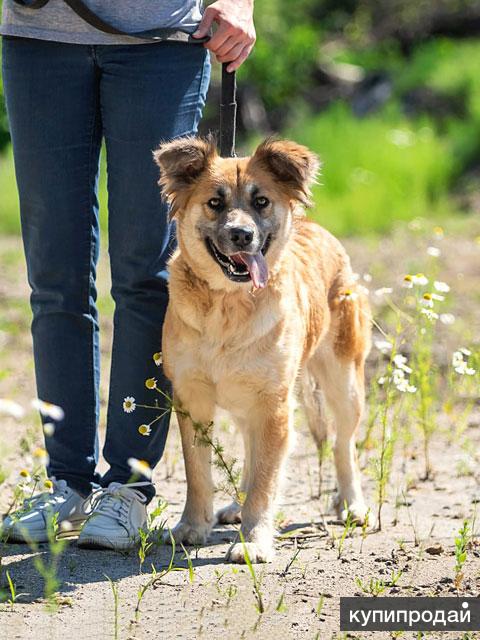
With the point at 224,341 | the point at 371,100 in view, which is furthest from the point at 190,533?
the point at 371,100

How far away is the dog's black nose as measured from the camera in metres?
3.75

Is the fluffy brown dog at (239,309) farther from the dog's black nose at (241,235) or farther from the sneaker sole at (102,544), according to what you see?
the sneaker sole at (102,544)

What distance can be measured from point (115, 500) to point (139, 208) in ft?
3.49

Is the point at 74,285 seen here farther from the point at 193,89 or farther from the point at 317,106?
the point at 317,106

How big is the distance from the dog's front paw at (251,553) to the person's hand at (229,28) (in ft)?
5.65

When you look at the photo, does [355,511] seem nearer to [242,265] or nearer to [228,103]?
[242,265]

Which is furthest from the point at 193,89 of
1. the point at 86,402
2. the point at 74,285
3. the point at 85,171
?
the point at 86,402

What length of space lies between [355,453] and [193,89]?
5.78 ft

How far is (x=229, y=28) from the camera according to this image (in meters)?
3.75

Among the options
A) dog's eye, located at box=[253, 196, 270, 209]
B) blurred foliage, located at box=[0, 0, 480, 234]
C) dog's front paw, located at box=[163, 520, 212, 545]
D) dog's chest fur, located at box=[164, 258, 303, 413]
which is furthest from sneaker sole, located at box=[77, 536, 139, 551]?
blurred foliage, located at box=[0, 0, 480, 234]

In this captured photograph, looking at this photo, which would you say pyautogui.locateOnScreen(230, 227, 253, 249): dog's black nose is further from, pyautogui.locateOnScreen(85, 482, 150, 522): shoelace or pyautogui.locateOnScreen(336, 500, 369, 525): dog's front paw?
pyautogui.locateOnScreen(336, 500, 369, 525): dog's front paw

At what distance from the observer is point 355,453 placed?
15.3 feet

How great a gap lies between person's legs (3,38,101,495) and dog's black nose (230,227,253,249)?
0.55 metres

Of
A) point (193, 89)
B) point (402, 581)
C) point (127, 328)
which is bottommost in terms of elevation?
point (402, 581)
